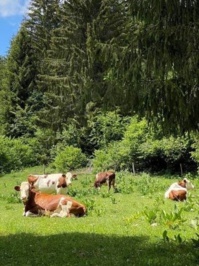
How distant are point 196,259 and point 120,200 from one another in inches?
333

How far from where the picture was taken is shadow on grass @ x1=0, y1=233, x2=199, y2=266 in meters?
5.80

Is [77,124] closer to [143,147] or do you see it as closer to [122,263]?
[143,147]

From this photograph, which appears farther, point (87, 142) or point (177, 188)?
point (87, 142)

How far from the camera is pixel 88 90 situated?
7688 mm

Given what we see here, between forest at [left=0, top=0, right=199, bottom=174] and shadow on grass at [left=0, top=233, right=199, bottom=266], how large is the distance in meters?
2.17

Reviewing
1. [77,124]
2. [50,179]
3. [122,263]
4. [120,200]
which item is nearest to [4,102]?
[77,124]

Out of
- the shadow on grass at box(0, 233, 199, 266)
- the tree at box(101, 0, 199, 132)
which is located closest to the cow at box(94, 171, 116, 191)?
the shadow on grass at box(0, 233, 199, 266)

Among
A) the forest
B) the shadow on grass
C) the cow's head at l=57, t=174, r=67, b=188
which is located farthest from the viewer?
the cow's head at l=57, t=174, r=67, b=188

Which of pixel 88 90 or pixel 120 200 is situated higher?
pixel 88 90

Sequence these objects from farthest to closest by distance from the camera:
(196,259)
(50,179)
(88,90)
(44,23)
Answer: (44,23) → (50,179) → (88,90) → (196,259)

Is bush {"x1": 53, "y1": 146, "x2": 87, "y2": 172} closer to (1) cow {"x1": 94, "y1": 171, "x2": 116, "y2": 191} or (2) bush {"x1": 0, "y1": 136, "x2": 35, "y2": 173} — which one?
(2) bush {"x1": 0, "y1": 136, "x2": 35, "y2": 173}

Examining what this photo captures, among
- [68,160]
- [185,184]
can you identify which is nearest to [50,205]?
[185,184]

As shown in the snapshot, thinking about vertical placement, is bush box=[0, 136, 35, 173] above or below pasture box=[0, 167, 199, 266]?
above

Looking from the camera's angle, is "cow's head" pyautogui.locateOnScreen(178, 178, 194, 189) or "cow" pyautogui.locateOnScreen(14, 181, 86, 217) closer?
"cow" pyautogui.locateOnScreen(14, 181, 86, 217)
